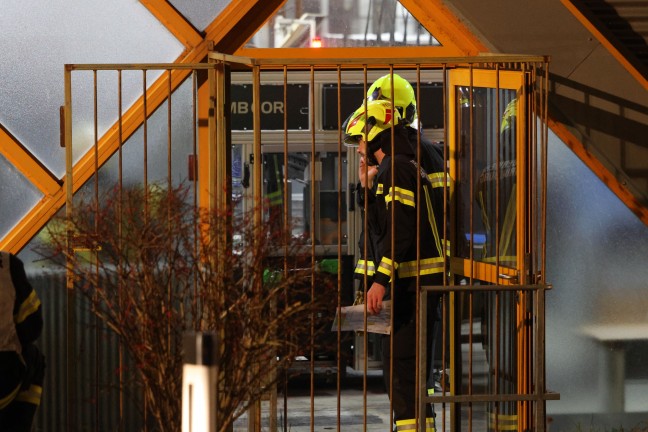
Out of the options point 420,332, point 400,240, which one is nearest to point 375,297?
point 400,240

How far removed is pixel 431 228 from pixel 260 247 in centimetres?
167

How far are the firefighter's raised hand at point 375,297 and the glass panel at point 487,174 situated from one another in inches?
19.5

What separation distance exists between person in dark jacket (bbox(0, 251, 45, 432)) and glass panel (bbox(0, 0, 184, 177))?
2.59 metres

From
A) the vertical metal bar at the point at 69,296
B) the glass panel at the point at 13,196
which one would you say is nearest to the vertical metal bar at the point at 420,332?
the vertical metal bar at the point at 69,296

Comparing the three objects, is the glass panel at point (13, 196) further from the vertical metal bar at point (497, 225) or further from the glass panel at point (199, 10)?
the vertical metal bar at point (497, 225)

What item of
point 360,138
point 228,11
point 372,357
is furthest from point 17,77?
point 372,357

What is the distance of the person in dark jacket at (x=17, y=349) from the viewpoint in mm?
4672

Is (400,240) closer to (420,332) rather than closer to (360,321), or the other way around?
(360,321)

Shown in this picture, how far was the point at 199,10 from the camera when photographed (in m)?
7.36

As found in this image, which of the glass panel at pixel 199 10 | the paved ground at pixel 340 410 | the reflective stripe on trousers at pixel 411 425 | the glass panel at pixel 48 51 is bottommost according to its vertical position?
the paved ground at pixel 340 410

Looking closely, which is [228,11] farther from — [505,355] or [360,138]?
[505,355]

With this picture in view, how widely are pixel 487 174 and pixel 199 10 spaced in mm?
1911

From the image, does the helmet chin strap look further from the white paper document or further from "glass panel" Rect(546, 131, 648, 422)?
"glass panel" Rect(546, 131, 648, 422)

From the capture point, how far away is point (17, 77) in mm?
7211
